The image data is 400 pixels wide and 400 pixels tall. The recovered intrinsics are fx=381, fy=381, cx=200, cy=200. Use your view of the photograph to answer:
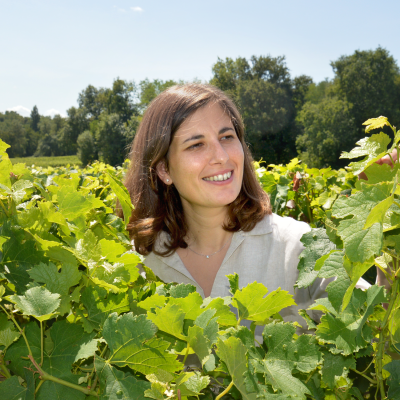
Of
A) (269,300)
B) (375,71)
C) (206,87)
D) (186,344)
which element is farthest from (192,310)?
(375,71)

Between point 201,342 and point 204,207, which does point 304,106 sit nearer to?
point 204,207

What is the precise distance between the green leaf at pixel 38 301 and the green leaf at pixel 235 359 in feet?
1.17

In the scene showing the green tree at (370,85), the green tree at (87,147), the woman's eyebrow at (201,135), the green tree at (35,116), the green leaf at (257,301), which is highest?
the green tree at (35,116)

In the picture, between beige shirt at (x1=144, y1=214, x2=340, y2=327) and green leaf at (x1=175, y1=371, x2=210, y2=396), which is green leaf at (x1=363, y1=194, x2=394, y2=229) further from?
beige shirt at (x1=144, y1=214, x2=340, y2=327)

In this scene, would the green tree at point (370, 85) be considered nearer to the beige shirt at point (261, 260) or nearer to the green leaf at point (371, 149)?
the beige shirt at point (261, 260)

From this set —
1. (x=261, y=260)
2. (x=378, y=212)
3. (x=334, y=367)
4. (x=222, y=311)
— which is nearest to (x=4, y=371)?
(x=222, y=311)

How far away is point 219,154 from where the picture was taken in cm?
242

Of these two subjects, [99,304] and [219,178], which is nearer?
[99,304]

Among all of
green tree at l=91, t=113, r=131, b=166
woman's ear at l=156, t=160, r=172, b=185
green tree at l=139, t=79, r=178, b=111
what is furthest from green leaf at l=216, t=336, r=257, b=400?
green tree at l=139, t=79, r=178, b=111

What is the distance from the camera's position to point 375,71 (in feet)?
133

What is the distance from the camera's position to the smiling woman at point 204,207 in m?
2.46

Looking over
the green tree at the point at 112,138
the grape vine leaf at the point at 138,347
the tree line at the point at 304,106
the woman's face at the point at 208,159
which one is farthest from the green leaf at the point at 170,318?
the green tree at the point at 112,138

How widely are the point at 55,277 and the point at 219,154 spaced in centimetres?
166

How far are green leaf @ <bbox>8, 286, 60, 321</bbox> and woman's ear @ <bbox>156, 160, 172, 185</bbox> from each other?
1955 mm
